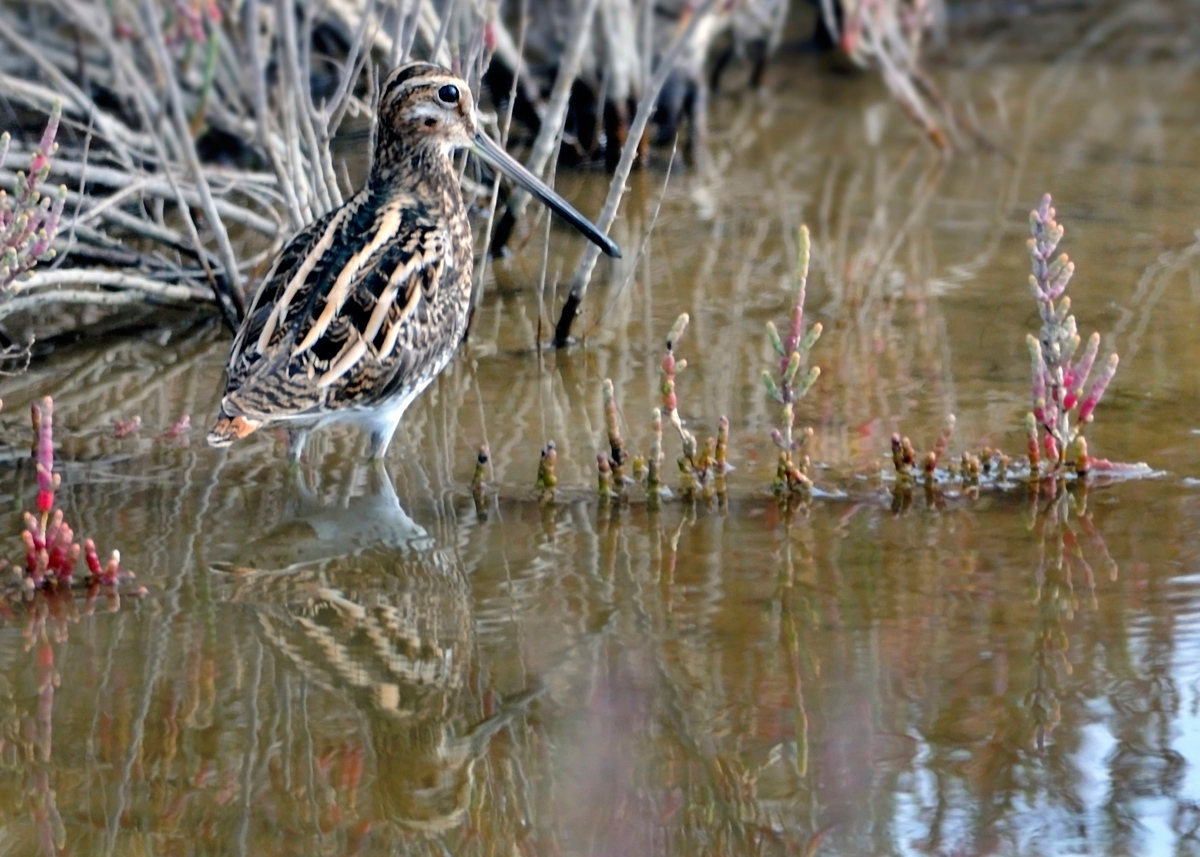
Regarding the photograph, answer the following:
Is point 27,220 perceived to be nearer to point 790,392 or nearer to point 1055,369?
point 790,392

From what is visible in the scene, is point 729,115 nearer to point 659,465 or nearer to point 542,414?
point 542,414

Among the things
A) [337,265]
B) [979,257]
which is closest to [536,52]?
[979,257]

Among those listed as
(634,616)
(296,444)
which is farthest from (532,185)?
(634,616)

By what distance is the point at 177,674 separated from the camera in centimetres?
347

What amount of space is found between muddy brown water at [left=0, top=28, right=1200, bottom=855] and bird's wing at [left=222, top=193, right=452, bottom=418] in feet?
0.99

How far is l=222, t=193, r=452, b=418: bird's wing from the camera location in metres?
4.34

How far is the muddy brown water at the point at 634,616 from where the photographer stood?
2.97 metres

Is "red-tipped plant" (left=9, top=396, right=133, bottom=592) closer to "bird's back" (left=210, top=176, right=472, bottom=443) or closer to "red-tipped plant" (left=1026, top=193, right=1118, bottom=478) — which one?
"bird's back" (left=210, top=176, right=472, bottom=443)

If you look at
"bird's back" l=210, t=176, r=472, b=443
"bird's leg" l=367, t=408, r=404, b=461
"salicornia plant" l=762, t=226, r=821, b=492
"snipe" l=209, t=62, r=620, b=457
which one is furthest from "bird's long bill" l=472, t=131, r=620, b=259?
"salicornia plant" l=762, t=226, r=821, b=492

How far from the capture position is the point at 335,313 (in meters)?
4.46

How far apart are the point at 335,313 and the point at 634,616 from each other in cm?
127

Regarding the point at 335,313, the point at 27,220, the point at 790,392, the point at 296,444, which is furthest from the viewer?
the point at 296,444

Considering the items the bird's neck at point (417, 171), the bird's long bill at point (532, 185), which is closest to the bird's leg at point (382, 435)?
the bird's neck at point (417, 171)

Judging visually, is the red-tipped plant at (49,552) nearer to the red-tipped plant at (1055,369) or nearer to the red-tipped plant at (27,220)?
the red-tipped plant at (27,220)
